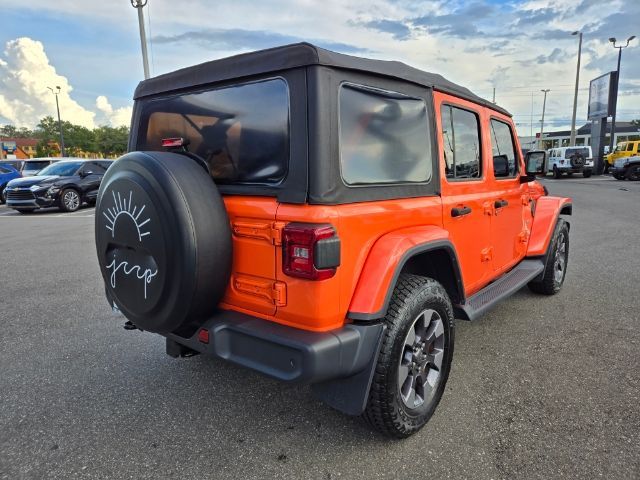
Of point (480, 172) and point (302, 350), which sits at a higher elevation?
point (480, 172)

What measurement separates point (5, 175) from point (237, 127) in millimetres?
18998

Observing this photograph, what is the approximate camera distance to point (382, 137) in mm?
2396

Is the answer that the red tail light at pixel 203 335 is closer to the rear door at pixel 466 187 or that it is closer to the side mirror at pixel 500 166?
the rear door at pixel 466 187

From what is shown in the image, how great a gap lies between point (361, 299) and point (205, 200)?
0.87 meters

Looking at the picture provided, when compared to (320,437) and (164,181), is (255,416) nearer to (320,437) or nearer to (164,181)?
(320,437)

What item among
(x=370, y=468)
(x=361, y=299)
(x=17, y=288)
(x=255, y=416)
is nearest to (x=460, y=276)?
(x=361, y=299)

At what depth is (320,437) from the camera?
2.43 m

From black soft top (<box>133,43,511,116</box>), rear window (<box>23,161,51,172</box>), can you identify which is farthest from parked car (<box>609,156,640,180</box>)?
rear window (<box>23,161,51,172</box>)

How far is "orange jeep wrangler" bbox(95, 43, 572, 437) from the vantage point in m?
2.02

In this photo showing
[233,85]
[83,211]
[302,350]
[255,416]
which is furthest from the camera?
[83,211]

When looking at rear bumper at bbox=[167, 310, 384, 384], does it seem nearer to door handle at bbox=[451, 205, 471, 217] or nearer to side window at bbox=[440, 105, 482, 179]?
door handle at bbox=[451, 205, 471, 217]

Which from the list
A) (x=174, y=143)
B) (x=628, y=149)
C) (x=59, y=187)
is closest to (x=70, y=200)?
(x=59, y=187)

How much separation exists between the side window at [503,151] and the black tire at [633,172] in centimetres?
2406

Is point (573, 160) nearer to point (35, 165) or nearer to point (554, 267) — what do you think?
point (554, 267)
